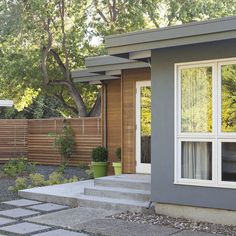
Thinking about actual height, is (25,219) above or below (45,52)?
below

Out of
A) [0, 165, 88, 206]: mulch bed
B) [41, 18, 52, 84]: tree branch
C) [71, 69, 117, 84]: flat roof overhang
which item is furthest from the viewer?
[41, 18, 52, 84]: tree branch

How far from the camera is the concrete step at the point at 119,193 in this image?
307 inches

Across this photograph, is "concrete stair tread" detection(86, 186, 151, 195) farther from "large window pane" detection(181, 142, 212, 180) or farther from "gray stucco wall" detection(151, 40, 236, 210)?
"large window pane" detection(181, 142, 212, 180)

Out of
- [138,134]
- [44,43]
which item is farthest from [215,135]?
[44,43]

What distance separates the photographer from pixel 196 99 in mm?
7008

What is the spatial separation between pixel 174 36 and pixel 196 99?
42.9 inches

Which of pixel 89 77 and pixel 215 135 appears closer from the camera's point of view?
pixel 215 135

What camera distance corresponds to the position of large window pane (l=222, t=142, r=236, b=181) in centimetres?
659

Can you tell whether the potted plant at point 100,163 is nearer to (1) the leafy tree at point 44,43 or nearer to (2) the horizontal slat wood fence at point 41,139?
(2) the horizontal slat wood fence at point 41,139

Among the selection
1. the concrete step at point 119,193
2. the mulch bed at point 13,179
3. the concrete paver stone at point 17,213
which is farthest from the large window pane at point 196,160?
the mulch bed at point 13,179

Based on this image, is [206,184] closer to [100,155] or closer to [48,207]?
[48,207]

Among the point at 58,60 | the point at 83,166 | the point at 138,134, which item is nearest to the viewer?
the point at 138,134

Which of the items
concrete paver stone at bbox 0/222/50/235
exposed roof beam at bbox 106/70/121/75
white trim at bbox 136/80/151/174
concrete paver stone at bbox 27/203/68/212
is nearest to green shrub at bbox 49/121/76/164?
exposed roof beam at bbox 106/70/121/75

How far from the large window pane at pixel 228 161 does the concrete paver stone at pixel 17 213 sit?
10.6 feet
